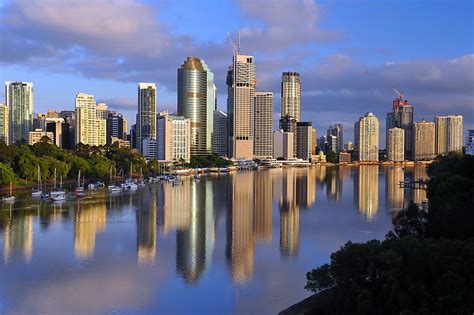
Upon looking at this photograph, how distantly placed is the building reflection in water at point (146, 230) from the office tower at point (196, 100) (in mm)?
47241

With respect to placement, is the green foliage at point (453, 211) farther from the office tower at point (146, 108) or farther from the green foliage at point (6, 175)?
the office tower at point (146, 108)

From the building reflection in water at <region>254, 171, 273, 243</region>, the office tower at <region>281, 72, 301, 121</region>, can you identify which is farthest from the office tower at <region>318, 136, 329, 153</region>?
the building reflection in water at <region>254, 171, 273, 243</region>

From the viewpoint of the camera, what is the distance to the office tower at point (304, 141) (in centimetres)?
9031

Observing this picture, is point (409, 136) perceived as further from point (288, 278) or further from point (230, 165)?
point (288, 278)

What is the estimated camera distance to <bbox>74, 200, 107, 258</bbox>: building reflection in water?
14100mm

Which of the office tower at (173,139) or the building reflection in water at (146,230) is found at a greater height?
the office tower at (173,139)

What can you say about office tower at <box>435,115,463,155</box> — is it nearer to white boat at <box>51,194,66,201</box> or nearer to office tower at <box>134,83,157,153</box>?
office tower at <box>134,83,157,153</box>

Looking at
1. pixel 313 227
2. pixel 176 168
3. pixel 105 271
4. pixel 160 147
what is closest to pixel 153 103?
pixel 160 147

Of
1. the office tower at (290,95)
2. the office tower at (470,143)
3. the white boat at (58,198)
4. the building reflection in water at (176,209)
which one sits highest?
the office tower at (290,95)

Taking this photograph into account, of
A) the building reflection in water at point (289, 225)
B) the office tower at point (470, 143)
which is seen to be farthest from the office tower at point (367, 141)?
the building reflection in water at point (289, 225)

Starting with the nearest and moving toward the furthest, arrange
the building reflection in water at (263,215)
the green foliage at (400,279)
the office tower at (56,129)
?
the green foliage at (400,279)
the building reflection in water at (263,215)
the office tower at (56,129)

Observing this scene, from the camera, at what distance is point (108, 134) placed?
76062mm

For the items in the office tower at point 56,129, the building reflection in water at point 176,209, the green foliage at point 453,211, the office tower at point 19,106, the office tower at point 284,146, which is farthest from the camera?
the office tower at point 284,146

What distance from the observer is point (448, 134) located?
104000 mm
